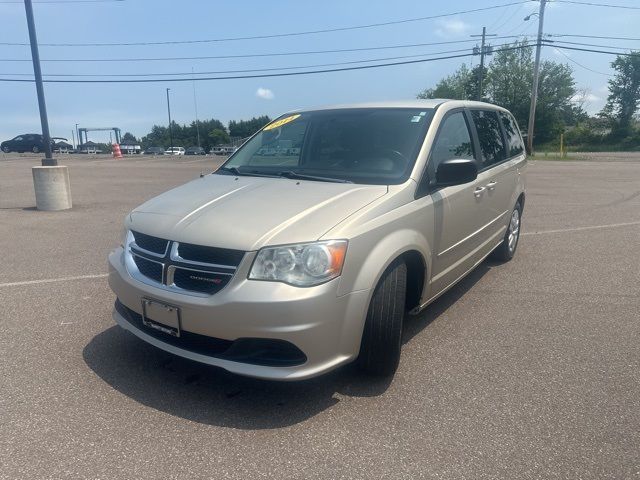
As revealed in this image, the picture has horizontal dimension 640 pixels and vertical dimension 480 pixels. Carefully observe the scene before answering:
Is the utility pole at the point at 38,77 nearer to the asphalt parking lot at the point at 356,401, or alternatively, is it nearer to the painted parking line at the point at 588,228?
the asphalt parking lot at the point at 356,401

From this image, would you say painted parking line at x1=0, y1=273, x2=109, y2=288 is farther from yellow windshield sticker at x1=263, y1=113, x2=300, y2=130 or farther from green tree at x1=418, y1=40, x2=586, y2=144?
green tree at x1=418, y1=40, x2=586, y2=144

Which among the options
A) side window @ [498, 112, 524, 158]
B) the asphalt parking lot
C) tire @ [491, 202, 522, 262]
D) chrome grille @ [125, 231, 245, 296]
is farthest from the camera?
tire @ [491, 202, 522, 262]

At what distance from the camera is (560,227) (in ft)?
28.0

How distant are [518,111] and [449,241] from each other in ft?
215

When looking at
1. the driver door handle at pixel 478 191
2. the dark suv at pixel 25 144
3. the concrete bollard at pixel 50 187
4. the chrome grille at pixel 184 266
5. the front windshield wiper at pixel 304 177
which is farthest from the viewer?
the dark suv at pixel 25 144

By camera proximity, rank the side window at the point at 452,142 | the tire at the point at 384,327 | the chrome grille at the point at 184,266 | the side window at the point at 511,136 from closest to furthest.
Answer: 1. the chrome grille at the point at 184,266
2. the tire at the point at 384,327
3. the side window at the point at 452,142
4. the side window at the point at 511,136

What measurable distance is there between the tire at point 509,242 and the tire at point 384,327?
10.5 feet

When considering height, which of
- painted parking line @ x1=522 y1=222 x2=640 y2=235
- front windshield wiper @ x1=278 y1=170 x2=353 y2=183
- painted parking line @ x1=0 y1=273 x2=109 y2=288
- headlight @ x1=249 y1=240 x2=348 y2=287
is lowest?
painted parking line @ x1=522 y1=222 x2=640 y2=235

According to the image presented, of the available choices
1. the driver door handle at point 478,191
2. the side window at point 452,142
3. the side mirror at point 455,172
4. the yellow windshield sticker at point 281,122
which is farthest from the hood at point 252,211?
the driver door handle at point 478,191

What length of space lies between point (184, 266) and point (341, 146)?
1789 millimetres

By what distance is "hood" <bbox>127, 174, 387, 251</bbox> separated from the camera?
114 inches

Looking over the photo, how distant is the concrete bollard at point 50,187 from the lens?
393 inches

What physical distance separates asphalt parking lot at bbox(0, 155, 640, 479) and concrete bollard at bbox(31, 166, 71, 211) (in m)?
5.44

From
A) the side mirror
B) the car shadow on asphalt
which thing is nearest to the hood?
the side mirror
